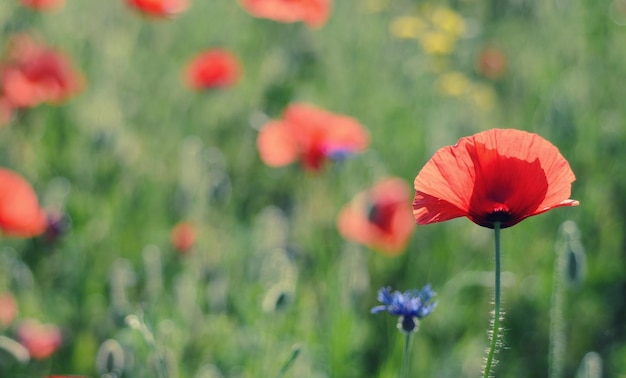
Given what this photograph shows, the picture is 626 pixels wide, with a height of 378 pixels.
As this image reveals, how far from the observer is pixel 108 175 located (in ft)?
8.32

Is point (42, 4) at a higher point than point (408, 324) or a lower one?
higher

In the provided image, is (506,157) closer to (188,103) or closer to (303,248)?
(303,248)

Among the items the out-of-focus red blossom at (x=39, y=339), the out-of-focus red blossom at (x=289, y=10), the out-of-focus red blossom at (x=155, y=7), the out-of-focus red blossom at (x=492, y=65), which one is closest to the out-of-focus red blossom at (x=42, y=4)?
the out-of-focus red blossom at (x=155, y=7)

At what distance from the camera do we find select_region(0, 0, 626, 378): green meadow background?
6.31 ft

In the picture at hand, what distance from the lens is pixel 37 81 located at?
2.71 meters

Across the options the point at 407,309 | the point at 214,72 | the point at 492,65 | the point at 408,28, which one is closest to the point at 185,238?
the point at 214,72

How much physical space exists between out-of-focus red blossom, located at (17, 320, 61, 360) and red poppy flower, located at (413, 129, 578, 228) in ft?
3.57

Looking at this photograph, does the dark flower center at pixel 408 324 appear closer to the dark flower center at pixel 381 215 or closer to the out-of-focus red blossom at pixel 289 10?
the dark flower center at pixel 381 215

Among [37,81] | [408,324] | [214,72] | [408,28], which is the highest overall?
[408,28]

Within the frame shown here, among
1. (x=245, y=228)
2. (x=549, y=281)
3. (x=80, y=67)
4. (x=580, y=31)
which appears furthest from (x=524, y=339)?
(x=80, y=67)

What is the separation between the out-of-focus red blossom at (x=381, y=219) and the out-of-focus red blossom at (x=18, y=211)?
0.85 meters

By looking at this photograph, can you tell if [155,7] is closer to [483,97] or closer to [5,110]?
[5,110]

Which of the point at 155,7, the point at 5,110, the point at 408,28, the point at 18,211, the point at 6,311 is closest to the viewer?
the point at 6,311

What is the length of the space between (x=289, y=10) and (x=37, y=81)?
0.93 m
